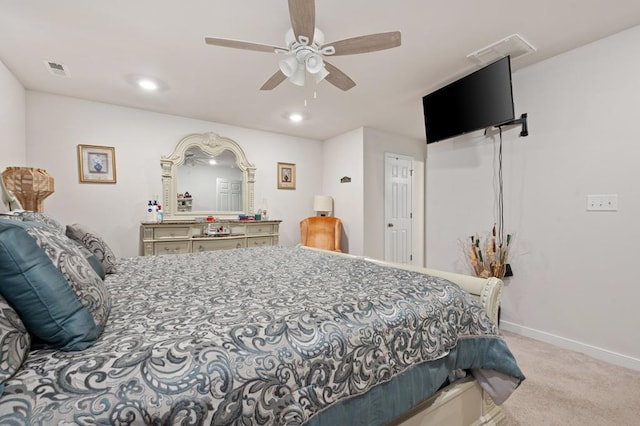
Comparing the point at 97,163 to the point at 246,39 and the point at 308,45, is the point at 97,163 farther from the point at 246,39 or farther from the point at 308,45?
the point at 308,45

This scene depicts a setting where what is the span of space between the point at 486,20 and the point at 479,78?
612 mm

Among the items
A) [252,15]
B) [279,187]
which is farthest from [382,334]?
[279,187]

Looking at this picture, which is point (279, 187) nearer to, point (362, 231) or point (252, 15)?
point (362, 231)

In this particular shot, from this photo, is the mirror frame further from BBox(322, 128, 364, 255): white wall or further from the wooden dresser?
BBox(322, 128, 364, 255): white wall

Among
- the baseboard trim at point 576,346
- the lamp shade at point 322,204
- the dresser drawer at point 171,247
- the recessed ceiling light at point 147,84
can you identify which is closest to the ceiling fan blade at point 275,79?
the recessed ceiling light at point 147,84

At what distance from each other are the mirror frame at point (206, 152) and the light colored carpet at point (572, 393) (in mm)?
3764

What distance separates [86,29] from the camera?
6.68 ft

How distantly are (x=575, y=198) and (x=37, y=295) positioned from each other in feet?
10.8

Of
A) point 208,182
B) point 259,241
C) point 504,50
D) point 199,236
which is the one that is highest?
point 504,50

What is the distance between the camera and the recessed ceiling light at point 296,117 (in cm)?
379

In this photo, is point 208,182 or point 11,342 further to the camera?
point 208,182

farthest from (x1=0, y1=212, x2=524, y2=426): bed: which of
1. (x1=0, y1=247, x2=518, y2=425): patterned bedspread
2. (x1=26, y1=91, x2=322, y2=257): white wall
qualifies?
(x1=26, y1=91, x2=322, y2=257): white wall

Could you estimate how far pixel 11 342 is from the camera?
660 mm

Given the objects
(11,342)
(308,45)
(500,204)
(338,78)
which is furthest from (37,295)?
(500,204)
